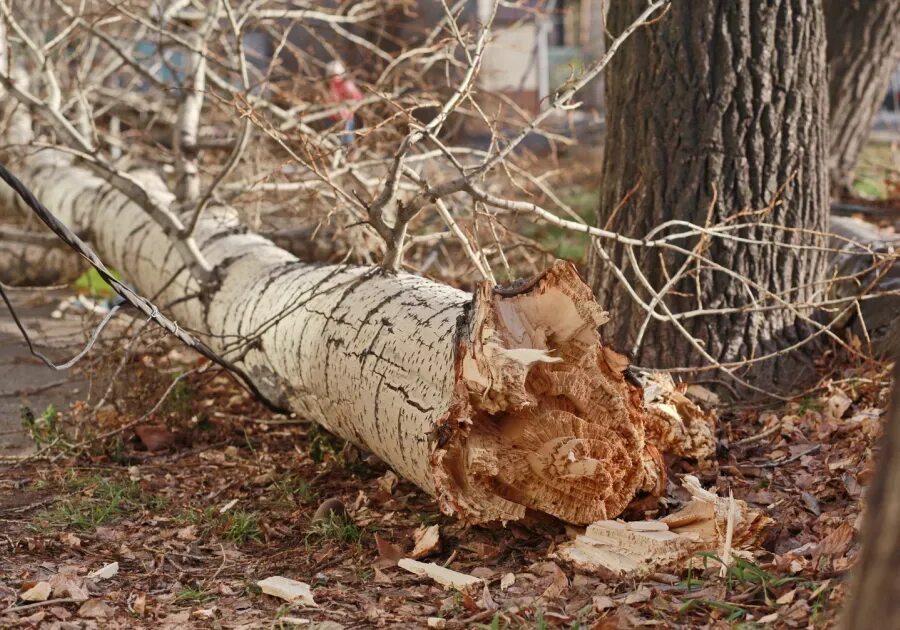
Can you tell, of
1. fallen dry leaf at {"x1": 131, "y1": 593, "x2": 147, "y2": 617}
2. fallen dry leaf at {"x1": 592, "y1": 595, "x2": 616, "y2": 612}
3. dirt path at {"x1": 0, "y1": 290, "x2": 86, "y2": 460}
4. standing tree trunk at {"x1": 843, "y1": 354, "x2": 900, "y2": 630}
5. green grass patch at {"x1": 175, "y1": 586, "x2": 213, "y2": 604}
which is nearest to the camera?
standing tree trunk at {"x1": 843, "y1": 354, "x2": 900, "y2": 630}

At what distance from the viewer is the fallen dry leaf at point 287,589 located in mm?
2816

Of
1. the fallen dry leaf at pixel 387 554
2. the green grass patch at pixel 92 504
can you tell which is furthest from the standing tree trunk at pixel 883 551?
the green grass patch at pixel 92 504

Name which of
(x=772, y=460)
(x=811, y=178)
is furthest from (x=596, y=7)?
(x=772, y=460)

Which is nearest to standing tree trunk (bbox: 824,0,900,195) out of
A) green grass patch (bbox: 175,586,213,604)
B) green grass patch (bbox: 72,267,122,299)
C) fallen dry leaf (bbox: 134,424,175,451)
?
green grass patch (bbox: 72,267,122,299)

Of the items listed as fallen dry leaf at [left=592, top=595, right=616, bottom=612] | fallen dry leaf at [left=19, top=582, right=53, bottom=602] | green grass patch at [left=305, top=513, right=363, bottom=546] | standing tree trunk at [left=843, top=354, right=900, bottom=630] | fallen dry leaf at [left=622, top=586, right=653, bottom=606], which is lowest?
green grass patch at [left=305, top=513, right=363, bottom=546]

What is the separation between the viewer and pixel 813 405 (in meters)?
4.15

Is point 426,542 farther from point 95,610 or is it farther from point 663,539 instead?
point 95,610

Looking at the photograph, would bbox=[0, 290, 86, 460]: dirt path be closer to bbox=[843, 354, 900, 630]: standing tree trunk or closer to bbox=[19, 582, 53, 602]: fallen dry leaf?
bbox=[19, 582, 53, 602]: fallen dry leaf

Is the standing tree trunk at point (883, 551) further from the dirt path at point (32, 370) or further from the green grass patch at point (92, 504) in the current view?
the dirt path at point (32, 370)

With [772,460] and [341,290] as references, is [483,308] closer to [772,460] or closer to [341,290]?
[341,290]

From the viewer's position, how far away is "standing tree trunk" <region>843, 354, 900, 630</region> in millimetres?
1461

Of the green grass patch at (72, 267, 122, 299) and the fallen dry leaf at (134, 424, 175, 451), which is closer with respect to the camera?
the fallen dry leaf at (134, 424, 175, 451)

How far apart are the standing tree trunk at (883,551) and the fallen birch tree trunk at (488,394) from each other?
1529 mm

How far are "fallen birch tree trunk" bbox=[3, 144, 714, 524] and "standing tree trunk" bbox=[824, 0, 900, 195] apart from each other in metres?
4.52
